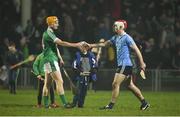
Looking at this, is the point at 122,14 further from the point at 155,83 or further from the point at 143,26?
the point at 155,83

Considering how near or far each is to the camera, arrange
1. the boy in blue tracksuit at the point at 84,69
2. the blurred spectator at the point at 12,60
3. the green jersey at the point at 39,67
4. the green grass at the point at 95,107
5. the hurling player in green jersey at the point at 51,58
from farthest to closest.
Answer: the blurred spectator at the point at 12,60 → the boy in blue tracksuit at the point at 84,69 → the green jersey at the point at 39,67 → the hurling player in green jersey at the point at 51,58 → the green grass at the point at 95,107

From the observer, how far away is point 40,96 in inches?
872

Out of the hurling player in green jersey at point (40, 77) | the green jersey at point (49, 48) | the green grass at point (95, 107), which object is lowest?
the green grass at point (95, 107)

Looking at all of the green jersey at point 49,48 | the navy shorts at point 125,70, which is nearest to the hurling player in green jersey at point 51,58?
the green jersey at point 49,48

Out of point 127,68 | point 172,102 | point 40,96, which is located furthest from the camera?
point 172,102

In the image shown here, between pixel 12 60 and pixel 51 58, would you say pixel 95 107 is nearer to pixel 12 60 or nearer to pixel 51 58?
pixel 51 58

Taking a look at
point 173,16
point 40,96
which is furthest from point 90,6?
point 40,96

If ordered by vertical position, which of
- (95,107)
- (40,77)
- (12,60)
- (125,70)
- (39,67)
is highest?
(12,60)

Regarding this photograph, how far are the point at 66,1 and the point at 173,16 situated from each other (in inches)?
196

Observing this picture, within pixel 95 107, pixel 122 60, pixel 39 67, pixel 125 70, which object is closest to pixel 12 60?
pixel 39 67

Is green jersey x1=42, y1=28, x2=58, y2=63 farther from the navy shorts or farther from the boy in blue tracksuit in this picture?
the navy shorts

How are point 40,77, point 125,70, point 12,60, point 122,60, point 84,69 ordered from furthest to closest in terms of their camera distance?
point 12,60 → point 84,69 → point 40,77 → point 122,60 → point 125,70

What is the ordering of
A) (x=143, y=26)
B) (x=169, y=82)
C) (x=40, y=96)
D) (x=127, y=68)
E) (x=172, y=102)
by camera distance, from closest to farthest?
(x=127, y=68)
(x=40, y=96)
(x=172, y=102)
(x=169, y=82)
(x=143, y=26)

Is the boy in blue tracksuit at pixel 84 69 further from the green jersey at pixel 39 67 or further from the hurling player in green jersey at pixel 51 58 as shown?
the hurling player in green jersey at pixel 51 58
